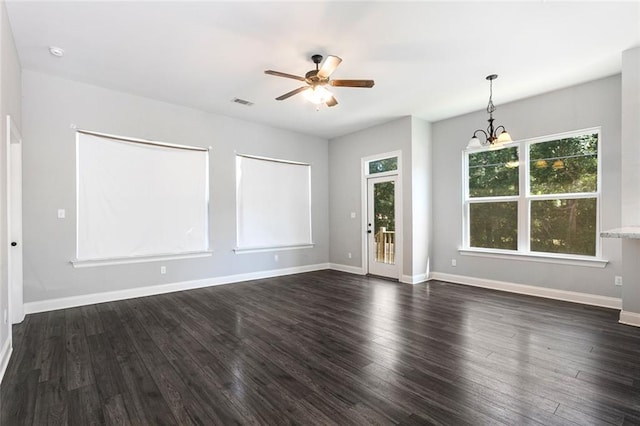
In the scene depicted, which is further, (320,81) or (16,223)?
(16,223)

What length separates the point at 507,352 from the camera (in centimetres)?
277

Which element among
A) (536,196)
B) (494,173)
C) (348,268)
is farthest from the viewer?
(348,268)

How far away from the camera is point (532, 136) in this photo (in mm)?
4707

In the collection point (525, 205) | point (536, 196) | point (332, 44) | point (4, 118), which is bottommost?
point (525, 205)

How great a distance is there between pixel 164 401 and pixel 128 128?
4057 mm

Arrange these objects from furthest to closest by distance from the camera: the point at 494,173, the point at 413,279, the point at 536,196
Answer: the point at 413,279 → the point at 494,173 → the point at 536,196

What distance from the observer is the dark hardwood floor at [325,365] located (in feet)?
6.35

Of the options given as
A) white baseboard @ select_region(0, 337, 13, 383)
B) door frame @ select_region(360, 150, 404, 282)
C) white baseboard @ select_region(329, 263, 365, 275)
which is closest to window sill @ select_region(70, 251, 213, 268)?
white baseboard @ select_region(0, 337, 13, 383)

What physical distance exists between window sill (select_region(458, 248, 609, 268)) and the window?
0.08m

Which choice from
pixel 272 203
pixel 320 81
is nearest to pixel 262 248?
pixel 272 203

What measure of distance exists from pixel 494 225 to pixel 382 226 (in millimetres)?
1983

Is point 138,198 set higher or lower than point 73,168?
lower

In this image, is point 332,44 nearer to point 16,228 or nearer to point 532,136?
point 532,136

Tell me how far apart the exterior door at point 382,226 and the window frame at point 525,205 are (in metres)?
1.22
